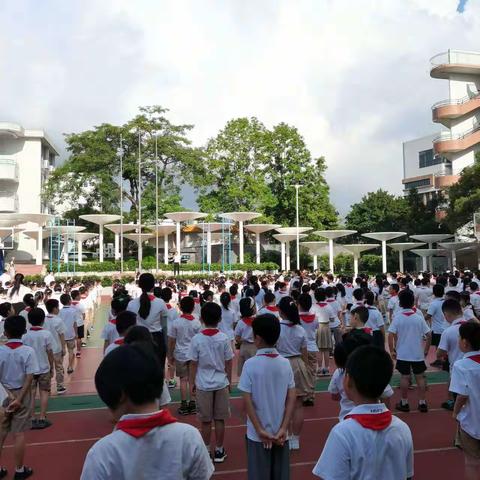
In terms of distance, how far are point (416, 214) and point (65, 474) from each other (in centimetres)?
4177

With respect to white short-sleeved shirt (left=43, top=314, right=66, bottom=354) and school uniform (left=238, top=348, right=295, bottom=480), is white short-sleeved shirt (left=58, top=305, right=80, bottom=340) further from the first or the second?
school uniform (left=238, top=348, right=295, bottom=480)

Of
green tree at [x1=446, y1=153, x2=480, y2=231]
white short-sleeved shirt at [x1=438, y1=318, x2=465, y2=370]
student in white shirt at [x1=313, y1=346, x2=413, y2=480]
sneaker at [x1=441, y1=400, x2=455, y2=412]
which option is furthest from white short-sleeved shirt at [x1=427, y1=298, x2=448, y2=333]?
green tree at [x1=446, y1=153, x2=480, y2=231]

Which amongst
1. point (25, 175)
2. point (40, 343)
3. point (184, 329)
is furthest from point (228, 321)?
point (25, 175)

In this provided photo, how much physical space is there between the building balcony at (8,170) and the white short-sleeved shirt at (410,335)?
4363 cm

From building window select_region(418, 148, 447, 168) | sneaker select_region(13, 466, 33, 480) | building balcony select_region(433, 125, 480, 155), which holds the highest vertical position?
building window select_region(418, 148, 447, 168)

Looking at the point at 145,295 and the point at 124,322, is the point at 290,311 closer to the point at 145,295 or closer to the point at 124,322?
the point at 124,322

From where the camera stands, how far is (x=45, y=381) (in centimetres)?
707

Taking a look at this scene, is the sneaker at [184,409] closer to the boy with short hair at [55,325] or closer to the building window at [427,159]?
the boy with short hair at [55,325]

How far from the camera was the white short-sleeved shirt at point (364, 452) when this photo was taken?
2.50 m

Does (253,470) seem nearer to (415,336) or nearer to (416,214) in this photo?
(415,336)

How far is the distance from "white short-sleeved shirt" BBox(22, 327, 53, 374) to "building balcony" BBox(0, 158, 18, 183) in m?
41.9

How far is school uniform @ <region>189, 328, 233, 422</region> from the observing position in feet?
18.4

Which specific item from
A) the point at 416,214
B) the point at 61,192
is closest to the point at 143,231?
the point at 61,192

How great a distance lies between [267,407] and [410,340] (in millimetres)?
3912
